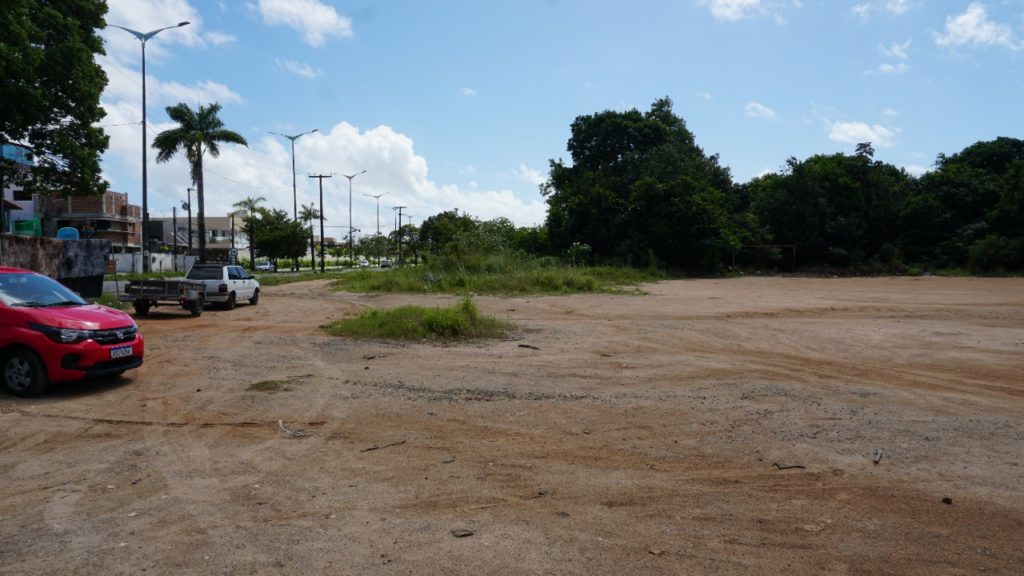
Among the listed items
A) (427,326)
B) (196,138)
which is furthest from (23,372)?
(196,138)

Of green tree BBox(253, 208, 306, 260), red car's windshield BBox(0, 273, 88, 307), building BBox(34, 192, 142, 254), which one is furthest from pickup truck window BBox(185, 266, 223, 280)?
green tree BBox(253, 208, 306, 260)

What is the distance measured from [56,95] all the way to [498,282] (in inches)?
736

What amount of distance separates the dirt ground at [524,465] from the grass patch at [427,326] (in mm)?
1790


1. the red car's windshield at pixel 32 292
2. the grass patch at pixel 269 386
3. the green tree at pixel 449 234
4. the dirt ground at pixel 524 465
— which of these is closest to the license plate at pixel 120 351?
Answer: the dirt ground at pixel 524 465

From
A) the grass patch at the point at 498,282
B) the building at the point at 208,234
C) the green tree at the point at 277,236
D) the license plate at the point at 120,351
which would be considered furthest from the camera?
the building at the point at 208,234

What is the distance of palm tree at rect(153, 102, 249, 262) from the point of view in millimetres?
45281

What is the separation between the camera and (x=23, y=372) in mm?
8461

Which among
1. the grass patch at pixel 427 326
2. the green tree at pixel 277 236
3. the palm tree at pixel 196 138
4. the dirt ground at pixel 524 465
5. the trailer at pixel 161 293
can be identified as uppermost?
the palm tree at pixel 196 138

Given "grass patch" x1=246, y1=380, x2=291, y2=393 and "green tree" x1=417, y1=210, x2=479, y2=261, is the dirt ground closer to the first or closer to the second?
"grass patch" x1=246, y1=380, x2=291, y2=393

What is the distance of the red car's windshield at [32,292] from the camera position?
8773mm

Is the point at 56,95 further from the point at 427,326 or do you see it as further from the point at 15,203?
the point at 15,203

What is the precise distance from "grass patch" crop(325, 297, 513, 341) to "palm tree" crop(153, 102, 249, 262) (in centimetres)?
3427

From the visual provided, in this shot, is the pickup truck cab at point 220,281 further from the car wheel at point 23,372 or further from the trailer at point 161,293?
the car wheel at point 23,372

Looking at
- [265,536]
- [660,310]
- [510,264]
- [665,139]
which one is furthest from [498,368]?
[665,139]
